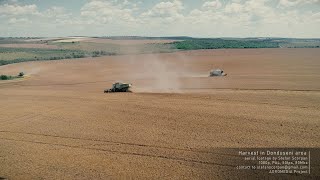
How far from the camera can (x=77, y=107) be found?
36625mm

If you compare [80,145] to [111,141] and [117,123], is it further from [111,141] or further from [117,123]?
[117,123]

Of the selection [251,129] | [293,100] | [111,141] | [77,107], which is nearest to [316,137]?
[251,129]

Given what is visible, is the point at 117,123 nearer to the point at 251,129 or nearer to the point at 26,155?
the point at 26,155

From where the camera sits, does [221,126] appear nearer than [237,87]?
Yes

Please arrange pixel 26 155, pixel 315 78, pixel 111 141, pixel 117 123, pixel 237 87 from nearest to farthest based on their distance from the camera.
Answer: pixel 26 155
pixel 111 141
pixel 117 123
pixel 237 87
pixel 315 78

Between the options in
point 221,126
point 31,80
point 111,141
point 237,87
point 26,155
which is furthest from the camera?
point 31,80

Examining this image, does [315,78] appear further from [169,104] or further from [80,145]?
[80,145]

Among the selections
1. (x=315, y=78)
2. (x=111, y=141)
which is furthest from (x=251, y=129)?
(x=315, y=78)

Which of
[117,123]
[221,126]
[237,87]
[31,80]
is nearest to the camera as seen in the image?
[221,126]

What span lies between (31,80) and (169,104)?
135ft

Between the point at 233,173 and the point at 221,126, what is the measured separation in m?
8.55

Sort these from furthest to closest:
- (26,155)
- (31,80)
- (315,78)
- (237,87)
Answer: (31,80), (315,78), (237,87), (26,155)

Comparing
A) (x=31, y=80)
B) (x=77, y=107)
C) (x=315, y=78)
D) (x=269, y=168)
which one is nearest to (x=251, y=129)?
(x=269, y=168)

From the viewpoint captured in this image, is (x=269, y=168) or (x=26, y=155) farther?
(x=26, y=155)
